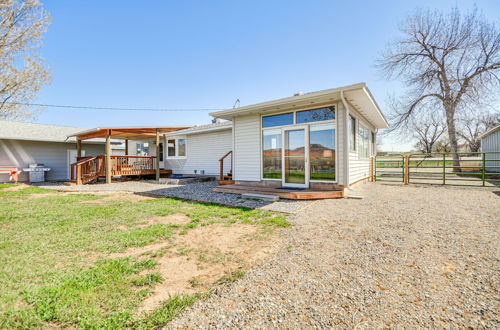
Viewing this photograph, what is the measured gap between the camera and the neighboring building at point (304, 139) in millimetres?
6301

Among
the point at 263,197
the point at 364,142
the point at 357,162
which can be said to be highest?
the point at 364,142

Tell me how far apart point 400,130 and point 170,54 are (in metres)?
19.5

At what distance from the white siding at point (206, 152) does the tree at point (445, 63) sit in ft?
50.5

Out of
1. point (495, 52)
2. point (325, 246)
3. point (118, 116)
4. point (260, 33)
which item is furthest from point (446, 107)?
point (118, 116)

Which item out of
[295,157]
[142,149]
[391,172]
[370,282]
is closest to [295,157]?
[295,157]

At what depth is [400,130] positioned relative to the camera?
1920 centimetres

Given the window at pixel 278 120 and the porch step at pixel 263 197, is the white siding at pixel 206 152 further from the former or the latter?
the porch step at pixel 263 197

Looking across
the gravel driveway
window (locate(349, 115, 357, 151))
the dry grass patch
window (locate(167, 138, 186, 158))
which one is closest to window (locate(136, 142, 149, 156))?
window (locate(167, 138, 186, 158))

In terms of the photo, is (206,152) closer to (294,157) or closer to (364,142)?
(294,157)

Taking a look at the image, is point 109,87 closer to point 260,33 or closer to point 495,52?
point 260,33

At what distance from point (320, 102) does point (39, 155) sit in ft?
53.7

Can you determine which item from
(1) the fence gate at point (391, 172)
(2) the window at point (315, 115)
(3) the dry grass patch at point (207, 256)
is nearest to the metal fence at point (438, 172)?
(1) the fence gate at point (391, 172)

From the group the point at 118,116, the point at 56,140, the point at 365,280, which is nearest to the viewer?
the point at 365,280

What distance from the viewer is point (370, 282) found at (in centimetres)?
216
